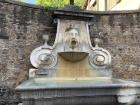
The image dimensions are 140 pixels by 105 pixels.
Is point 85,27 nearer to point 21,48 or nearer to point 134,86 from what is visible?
point 21,48

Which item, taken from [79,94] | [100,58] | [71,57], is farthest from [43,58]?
[79,94]

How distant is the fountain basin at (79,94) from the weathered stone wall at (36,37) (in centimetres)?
183

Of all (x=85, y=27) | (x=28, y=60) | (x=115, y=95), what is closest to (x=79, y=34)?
(x=85, y=27)

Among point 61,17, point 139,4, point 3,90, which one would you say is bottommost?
point 3,90

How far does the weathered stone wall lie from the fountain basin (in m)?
1.83

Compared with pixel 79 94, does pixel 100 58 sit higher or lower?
higher

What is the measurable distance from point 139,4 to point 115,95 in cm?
754

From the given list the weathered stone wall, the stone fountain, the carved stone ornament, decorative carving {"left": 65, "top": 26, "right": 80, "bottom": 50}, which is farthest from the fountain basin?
decorative carving {"left": 65, "top": 26, "right": 80, "bottom": 50}

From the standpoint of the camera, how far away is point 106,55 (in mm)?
9180

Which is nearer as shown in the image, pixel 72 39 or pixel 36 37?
pixel 72 39

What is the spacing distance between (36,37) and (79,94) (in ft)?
9.57

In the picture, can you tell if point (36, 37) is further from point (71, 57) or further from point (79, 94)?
point (79, 94)

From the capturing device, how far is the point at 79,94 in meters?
6.71

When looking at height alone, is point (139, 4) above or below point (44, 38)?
above
